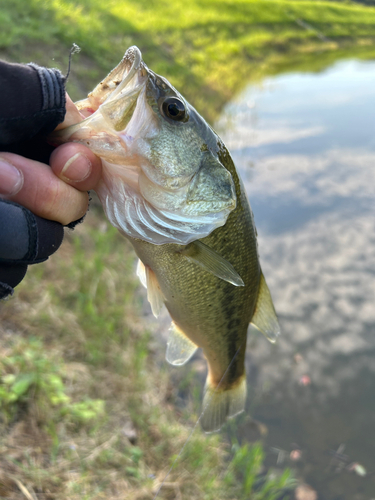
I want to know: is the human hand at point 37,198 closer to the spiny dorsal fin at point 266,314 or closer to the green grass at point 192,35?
the green grass at point 192,35

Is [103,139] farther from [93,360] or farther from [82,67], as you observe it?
[82,67]

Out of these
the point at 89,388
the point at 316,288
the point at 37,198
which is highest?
the point at 37,198

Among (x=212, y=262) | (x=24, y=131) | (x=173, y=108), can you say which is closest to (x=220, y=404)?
(x=212, y=262)

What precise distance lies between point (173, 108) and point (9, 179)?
62 cm

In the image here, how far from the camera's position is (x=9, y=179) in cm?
118

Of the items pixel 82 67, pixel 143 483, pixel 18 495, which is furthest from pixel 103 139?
pixel 82 67

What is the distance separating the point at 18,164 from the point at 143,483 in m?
2.48

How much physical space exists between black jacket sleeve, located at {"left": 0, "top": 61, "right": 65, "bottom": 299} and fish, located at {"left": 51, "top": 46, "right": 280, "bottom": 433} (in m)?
0.09

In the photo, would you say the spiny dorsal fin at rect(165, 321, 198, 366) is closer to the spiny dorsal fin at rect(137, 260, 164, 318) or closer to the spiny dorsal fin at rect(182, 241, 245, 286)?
the spiny dorsal fin at rect(137, 260, 164, 318)

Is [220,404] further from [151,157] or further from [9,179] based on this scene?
[9,179]

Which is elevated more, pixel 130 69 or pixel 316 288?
pixel 130 69

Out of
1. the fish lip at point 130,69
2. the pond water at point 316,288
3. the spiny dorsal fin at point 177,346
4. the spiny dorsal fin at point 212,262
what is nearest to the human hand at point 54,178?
the fish lip at point 130,69

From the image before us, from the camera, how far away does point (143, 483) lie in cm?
270

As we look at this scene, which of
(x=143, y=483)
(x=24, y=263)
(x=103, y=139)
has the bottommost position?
(x=143, y=483)
